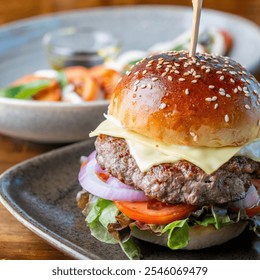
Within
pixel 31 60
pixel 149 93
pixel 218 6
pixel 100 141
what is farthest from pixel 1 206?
pixel 218 6

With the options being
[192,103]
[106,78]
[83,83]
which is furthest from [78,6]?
[192,103]

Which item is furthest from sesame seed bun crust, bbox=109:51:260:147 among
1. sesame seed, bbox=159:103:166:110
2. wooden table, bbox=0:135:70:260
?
wooden table, bbox=0:135:70:260

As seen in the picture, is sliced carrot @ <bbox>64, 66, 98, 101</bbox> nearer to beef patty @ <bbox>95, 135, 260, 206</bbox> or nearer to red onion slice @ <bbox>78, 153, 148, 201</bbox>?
red onion slice @ <bbox>78, 153, 148, 201</bbox>

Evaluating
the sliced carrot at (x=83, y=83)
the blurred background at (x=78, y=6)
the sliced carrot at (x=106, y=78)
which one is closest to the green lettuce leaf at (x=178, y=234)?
the sliced carrot at (x=83, y=83)

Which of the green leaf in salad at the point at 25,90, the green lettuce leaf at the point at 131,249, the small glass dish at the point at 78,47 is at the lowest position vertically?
the small glass dish at the point at 78,47

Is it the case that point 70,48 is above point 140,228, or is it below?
below

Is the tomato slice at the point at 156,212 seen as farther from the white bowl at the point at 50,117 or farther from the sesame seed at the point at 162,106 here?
the white bowl at the point at 50,117

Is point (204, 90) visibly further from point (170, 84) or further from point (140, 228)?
point (140, 228)
